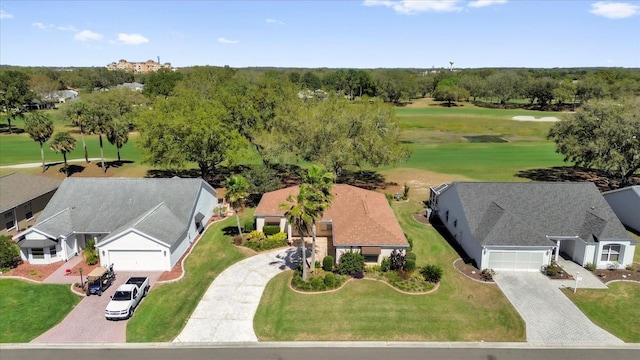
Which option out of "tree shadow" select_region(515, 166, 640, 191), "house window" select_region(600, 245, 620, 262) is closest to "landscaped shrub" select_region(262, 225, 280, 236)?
"house window" select_region(600, 245, 620, 262)

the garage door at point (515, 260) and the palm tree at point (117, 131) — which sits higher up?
the palm tree at point (117, 131)

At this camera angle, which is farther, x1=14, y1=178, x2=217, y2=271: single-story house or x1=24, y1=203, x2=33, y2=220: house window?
x1=24, y1=203, x2=33, y2=220: house window

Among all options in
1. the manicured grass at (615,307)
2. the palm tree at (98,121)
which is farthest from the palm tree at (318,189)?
the palm tree at (98,121)

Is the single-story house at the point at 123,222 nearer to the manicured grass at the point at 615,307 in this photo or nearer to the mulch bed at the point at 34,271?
the mulch bed at the point at 34,271

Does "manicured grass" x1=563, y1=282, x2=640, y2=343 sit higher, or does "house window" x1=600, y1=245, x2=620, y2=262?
"house window" x1=600, y1=245, x2=620, y2=262

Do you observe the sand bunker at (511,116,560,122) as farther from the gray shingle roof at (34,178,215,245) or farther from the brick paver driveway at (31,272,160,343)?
the brick paver driveway at (31,272,160,343)

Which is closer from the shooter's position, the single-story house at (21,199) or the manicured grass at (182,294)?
the manicured grass at (182,294)

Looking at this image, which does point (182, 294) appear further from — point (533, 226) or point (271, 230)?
point (533, 226)
